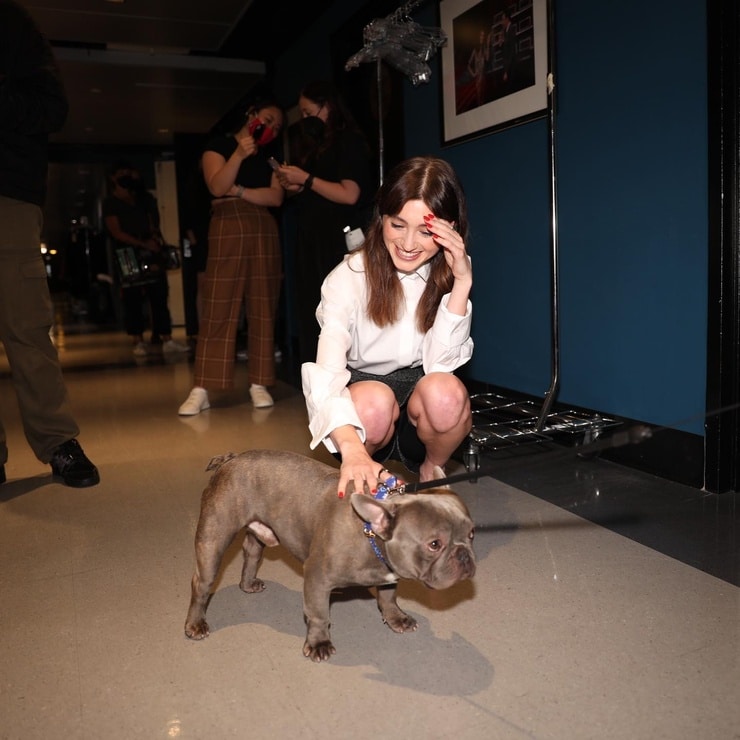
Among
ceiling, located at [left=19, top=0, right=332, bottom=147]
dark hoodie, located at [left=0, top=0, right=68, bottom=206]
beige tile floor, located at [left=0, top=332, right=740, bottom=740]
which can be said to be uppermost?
ceiling, located at [left=19, top=0, right=332, bottom=147]

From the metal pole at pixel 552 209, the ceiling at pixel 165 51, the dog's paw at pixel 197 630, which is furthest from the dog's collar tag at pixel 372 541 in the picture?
the ceiling at pixel 165 51

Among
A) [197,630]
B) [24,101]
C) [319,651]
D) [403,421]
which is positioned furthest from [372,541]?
[24,101]

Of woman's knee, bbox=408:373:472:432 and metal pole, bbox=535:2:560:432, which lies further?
metal pole, bbox=535:2:560:432

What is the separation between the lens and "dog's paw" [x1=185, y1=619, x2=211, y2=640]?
1.37 m

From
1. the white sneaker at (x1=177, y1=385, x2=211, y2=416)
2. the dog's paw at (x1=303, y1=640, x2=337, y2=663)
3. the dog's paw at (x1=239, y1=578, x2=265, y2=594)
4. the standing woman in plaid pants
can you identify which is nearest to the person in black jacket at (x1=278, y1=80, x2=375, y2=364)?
the standing woman in plaid pants

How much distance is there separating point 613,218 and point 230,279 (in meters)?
1.84

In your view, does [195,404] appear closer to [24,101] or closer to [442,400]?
[24,101]

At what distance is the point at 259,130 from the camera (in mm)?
3227

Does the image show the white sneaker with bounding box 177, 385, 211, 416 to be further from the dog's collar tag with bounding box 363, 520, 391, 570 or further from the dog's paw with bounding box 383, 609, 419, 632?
the dog's collar tag with bounding box 363, 520, 391, 570

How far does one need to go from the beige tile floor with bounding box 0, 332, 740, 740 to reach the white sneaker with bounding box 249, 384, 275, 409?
149cm

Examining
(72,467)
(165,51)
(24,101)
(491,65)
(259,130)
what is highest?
(165,51)

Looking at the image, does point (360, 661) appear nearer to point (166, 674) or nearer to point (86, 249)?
point (166, 674)

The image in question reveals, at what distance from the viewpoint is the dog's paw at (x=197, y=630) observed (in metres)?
1.37

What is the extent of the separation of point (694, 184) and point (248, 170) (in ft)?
6.90
